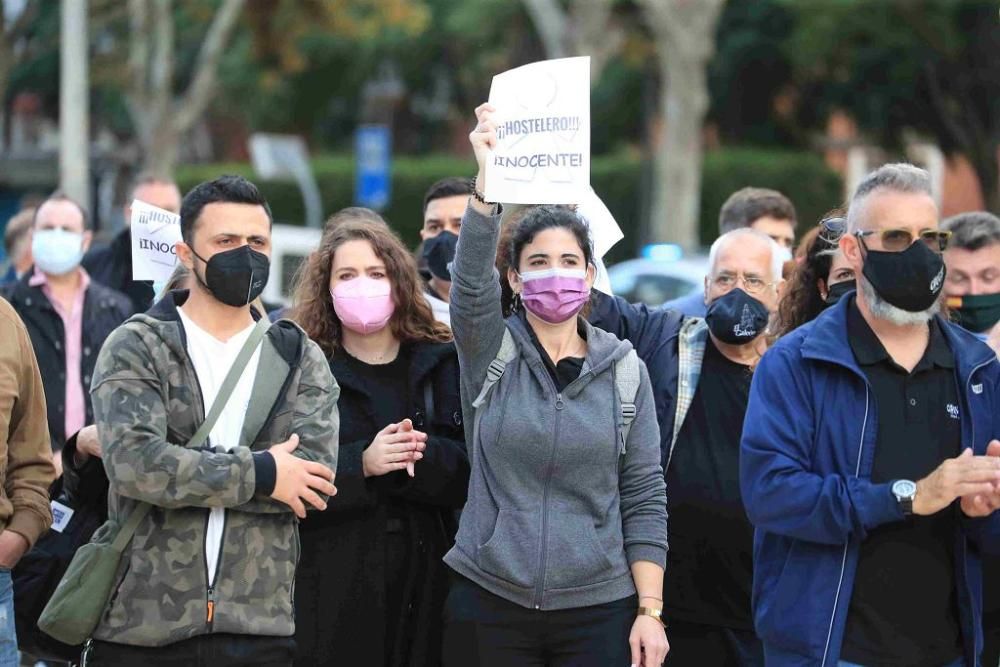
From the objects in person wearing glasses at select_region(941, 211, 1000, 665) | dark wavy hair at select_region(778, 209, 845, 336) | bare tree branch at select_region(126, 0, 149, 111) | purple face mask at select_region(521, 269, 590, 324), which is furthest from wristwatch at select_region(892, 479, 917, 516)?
bare tree branch at select_region(126, 0, 149, 111)

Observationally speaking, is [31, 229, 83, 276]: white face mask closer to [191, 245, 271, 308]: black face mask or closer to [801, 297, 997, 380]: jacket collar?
[191, 245, 271, 308]: black face mask

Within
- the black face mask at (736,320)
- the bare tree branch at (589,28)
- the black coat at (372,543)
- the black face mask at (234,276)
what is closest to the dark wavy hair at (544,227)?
the black coat at (372,543)

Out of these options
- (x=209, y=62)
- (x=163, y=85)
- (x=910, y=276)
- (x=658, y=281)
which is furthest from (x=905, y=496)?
(x=163, y=85)

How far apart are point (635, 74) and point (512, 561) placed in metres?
34.9

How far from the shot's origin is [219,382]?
437cm

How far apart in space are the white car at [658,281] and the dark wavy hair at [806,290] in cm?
1160

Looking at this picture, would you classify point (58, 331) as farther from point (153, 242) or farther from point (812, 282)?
point (812, 282)

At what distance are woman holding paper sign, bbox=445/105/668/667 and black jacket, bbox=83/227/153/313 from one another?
152 inches

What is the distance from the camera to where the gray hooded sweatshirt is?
14.9 feet

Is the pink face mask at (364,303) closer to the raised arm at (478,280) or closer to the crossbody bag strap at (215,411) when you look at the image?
the raised arm at (478,280)

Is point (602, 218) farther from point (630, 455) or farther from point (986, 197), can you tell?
point (986, 197)

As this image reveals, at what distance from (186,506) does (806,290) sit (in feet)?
7.95

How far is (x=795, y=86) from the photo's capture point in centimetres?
3616

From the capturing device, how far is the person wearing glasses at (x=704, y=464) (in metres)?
5.36
